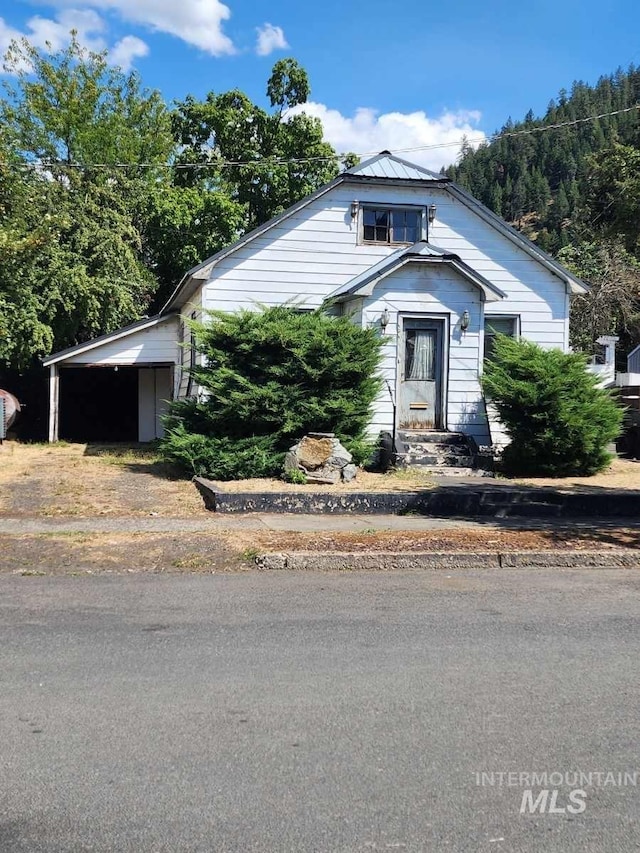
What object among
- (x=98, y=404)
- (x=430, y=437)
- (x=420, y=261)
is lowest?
(x=430, y=437)

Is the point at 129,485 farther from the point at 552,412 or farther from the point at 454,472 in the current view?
the point at 552,412

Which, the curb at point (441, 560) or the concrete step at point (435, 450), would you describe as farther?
the concrete step at point (435, 450)

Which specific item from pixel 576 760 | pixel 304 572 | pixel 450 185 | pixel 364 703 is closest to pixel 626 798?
pixel 576 760

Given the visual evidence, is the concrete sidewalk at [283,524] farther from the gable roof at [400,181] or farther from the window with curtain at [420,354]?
the gable roof at [400,181]

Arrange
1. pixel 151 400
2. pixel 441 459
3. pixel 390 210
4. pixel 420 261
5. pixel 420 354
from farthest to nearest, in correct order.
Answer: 1. pixel 151 400
2. pixel 390 210
3. pixel 420 354
4. pixel 420 261
5. pixel 441 459

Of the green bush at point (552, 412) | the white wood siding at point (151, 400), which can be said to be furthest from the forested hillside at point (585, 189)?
the white wood siding at point (151, 400)

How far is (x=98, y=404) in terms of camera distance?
27656 mm

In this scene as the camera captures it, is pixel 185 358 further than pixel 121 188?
No

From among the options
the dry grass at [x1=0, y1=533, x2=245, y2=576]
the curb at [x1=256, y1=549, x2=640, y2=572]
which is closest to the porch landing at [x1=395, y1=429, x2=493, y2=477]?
the curb at [x1=256, y1=549, x2=640, y2=572]

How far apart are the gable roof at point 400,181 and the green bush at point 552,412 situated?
4.27 meters

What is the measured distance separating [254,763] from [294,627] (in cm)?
225

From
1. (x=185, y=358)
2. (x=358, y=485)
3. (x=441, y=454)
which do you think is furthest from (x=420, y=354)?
(x=185, y=358)

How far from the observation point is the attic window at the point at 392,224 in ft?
60.6

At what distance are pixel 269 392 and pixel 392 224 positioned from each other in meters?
7.02
